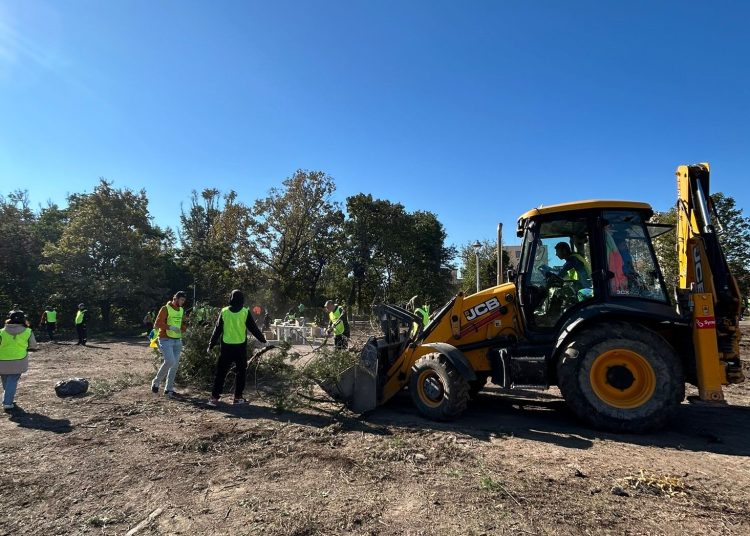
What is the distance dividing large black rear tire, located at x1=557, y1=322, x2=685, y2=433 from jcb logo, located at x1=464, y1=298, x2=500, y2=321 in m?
1.17

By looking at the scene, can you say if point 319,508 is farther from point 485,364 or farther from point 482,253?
point 482,253

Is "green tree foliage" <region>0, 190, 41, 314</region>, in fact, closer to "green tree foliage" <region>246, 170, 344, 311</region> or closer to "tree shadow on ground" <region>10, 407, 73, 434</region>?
"green tree foliage" <region>246, 170, 344, 311</region>

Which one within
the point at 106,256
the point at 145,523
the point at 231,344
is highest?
the point at 106,256

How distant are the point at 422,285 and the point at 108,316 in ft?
65.2

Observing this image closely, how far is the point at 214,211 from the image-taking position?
4447 centimetres

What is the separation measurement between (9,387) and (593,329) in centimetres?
827

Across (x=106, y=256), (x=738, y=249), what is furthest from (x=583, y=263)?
(x=106, y=256)

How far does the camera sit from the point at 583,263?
234 inches

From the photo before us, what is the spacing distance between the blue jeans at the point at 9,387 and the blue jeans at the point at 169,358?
1.93m

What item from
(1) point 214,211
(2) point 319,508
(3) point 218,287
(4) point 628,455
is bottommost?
(2) point 319,508

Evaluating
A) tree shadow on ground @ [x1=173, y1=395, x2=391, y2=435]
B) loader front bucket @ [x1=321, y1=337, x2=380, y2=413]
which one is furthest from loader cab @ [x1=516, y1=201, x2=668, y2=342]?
tree shadow on ground @ [x1=173, y1=395, x2=391, y2=435]

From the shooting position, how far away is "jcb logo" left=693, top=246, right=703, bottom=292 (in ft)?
17.5

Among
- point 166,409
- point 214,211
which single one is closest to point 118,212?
point 214,211

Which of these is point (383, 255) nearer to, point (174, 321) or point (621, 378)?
point (174, 321)
